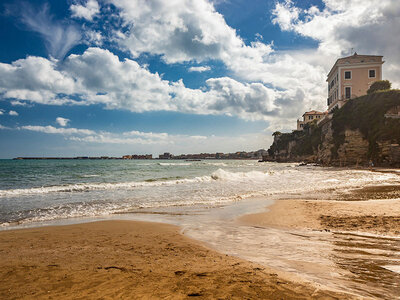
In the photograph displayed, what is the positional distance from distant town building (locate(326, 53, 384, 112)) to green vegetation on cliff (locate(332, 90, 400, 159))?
8.76 m

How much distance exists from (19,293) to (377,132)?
44609 millimetres

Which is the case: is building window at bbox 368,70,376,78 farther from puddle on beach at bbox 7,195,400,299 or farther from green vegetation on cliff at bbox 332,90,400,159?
puddle on beach at bbox 7,195,400,299

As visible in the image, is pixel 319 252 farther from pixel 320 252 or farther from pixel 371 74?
pixel 371 74

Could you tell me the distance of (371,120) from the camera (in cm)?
3841

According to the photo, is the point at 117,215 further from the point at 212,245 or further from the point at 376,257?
the point at 376,257

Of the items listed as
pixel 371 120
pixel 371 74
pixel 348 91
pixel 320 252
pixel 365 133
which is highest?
pixel 371 74

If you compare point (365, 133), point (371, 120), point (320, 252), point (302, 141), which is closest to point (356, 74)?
point (371, 120)

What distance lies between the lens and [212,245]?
5457 mm

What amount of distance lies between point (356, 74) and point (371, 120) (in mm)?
18354

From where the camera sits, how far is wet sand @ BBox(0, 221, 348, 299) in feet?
10.5

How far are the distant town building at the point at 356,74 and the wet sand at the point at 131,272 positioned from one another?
5746cm

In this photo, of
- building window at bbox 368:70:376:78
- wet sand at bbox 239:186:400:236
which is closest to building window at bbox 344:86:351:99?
building window at bbox 368:70:376:78

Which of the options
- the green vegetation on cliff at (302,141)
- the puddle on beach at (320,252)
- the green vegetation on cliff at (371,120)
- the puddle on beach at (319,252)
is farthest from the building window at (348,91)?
the puddle on beach at (320,252)

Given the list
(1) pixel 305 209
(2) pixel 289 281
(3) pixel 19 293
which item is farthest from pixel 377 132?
(3) pixel 19 293
